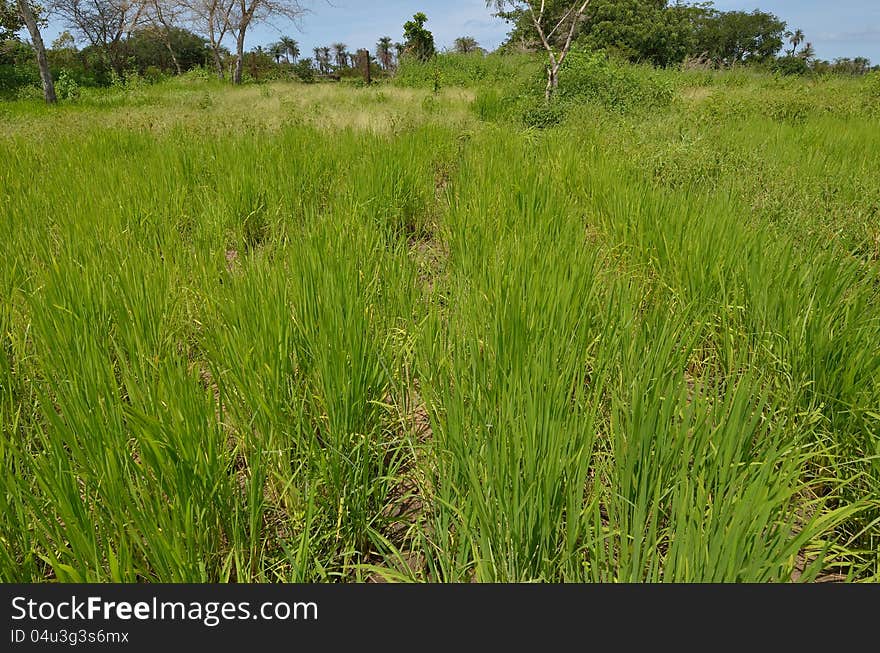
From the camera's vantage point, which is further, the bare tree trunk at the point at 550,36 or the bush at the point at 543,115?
the bare tree trunk at the point at 550,36

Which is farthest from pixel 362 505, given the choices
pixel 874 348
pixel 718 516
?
pixel 874 348

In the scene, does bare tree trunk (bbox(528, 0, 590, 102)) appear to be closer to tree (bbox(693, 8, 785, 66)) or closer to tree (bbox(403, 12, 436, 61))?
tree (bbox(403, 12, 436, 61))

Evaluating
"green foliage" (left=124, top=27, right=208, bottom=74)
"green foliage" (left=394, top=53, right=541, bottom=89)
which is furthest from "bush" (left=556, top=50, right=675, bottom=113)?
"green foliage" (left=124, top=27, right=208, bottom=74)

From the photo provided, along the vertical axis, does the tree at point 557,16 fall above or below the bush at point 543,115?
above

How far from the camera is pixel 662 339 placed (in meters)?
1.34

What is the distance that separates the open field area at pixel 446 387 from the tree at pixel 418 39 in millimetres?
24946

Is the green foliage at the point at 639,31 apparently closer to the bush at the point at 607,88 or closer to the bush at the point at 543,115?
the bush at the point at 607,88

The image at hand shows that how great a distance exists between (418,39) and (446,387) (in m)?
28.4

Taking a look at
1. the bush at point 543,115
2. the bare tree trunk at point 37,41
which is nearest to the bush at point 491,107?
the bush at point 543,115

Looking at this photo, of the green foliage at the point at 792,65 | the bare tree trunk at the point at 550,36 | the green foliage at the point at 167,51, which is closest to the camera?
the bare tree trunk at the point at 550,36

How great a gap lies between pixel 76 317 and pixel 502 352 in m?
1.38

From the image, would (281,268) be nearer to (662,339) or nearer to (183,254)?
(183,254)

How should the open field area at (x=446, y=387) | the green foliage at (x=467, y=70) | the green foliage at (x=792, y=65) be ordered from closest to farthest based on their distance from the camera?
1. the open field area at (x=446, y=387)
2. the green foliage at (x=467, y=70)
3. the green foliage at (x=792, y=65)

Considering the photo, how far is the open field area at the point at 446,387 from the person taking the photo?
94 centimetres
